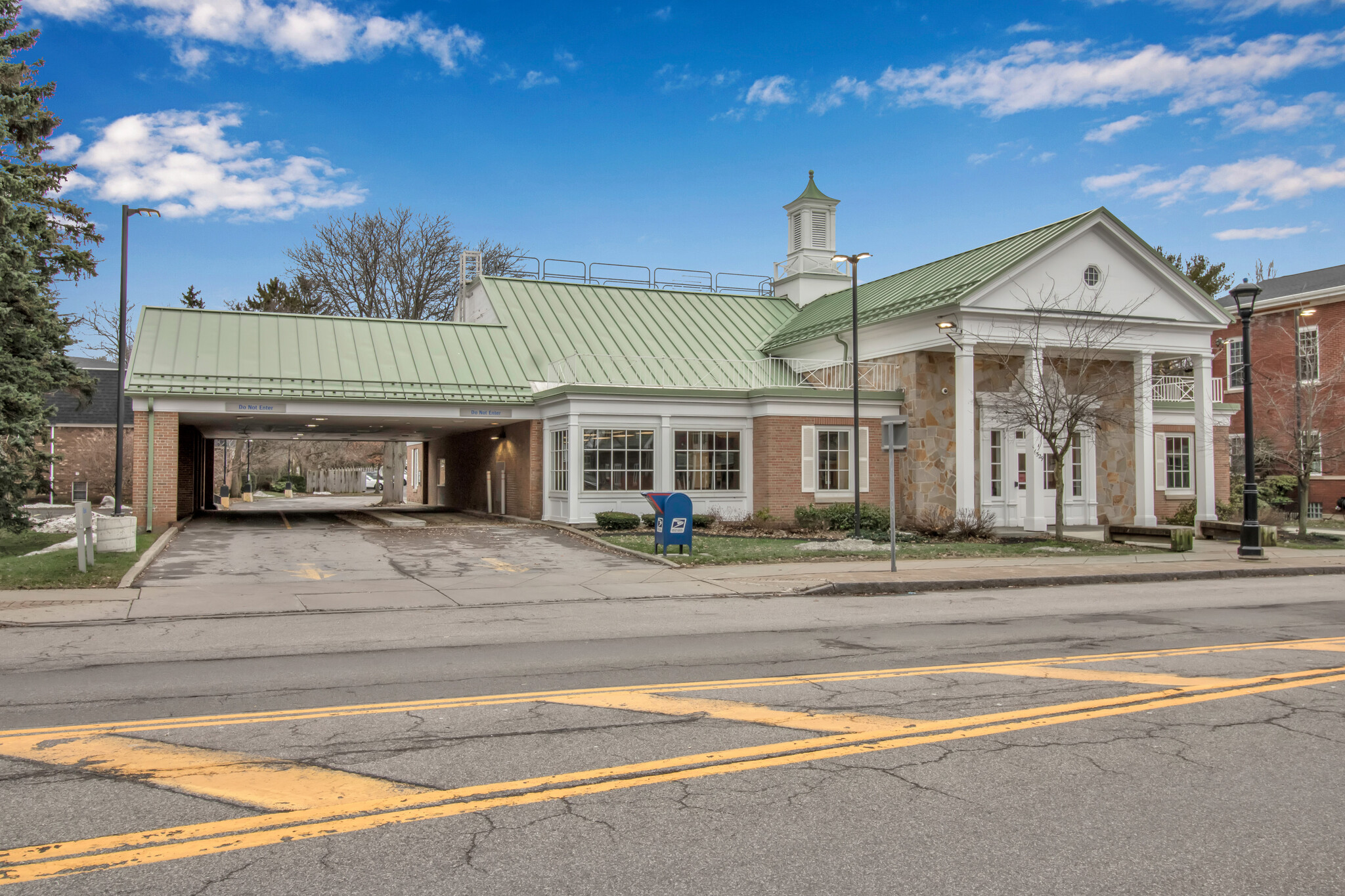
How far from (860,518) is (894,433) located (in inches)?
293

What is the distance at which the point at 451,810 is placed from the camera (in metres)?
4.67

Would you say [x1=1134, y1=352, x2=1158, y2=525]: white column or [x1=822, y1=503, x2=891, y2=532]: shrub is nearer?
[x1=822, y1=503, x2=891, y2=532]: shrub

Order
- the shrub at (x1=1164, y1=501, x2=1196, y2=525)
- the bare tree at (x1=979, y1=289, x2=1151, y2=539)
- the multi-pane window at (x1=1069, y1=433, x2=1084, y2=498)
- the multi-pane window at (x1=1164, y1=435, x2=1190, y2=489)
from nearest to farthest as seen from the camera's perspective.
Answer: the bare tree at (x1=979, y1=289, x2=1151, y2=539) < the shrub at (x1=1164, y1=501, x2=1196, y2=525) < the multi-pane window at (x1=1069, y1=433, x2=1084, y2=498) < the multi-pane window at (x1=1164, y1=435, x2=1190, y2=489)

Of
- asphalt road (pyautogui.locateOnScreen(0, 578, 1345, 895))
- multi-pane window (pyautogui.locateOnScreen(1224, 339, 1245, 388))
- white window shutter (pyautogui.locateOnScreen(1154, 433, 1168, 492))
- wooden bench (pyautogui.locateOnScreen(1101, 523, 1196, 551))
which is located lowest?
asphalt road (pyautogui.locateOnScreen(0, 578, 1345, 895))

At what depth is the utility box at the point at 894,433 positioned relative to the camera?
15.9 m

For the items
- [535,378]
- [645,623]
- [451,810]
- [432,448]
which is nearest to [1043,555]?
[645,623]

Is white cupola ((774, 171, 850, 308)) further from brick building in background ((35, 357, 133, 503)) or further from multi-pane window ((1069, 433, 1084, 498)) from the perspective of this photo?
brick building in background ((35, 357, 133, 503))

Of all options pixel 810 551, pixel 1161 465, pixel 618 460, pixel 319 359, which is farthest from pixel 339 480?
pixel 810 551

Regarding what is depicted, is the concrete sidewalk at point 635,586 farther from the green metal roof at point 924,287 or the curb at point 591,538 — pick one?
the green metal roof at point 924,287

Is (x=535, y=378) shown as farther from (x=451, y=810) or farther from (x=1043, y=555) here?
(x=451, y=810)

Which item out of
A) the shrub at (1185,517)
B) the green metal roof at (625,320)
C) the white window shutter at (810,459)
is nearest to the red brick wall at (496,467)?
the green metal roof at (625,320)

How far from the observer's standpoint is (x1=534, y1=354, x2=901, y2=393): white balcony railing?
27.5 meters

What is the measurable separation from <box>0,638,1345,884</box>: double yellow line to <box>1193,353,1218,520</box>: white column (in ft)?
64.6

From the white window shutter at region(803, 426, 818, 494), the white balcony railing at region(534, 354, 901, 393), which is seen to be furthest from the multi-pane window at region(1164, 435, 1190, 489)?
the white window shutter at region(803, 426, 818, 494)
